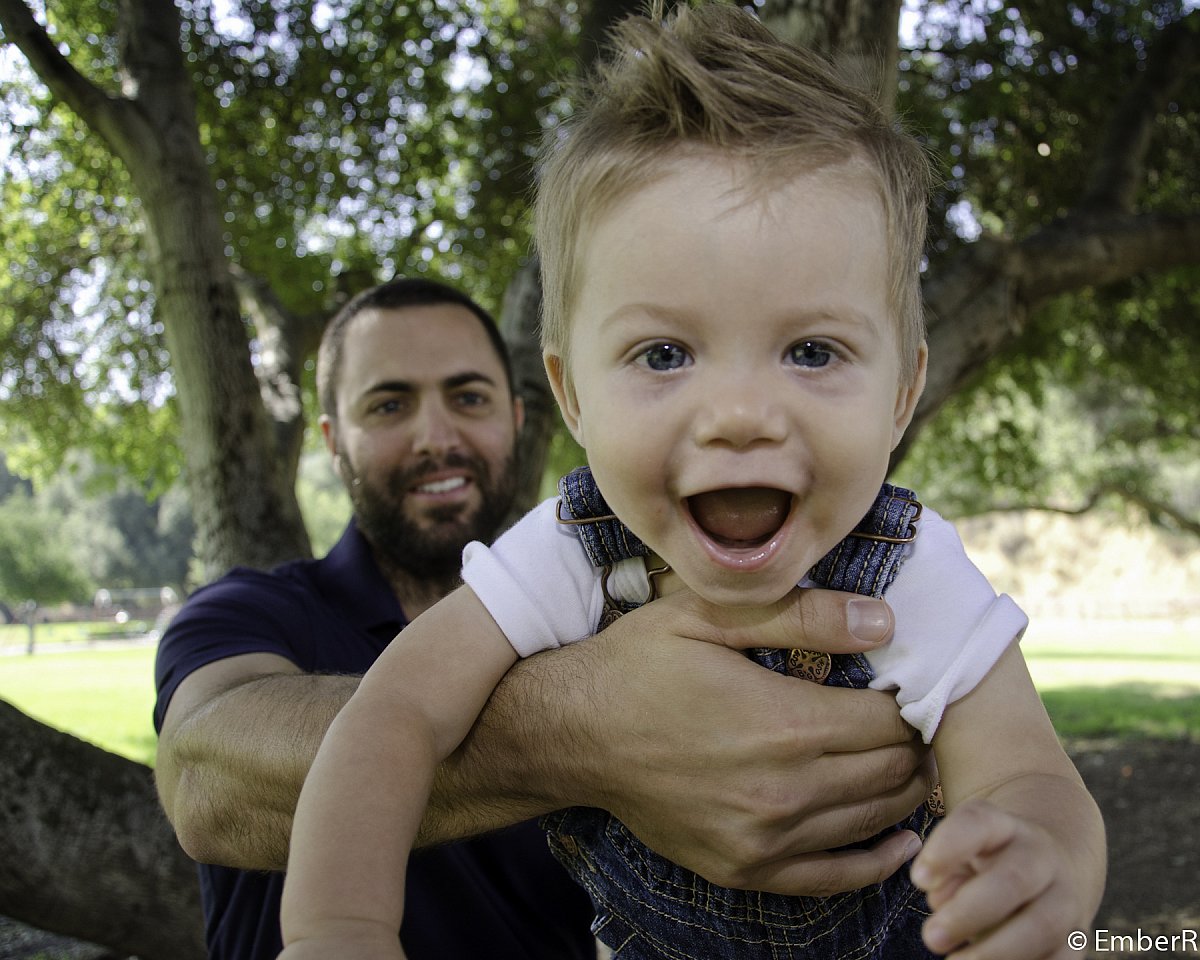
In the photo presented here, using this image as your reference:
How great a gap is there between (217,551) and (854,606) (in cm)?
382

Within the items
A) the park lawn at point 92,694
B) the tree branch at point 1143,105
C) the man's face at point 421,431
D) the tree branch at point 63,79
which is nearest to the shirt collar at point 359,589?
the man's face at point 421,431

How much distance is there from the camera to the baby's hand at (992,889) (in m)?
1.03

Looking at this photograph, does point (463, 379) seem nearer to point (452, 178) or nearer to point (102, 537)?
point (452, 178)

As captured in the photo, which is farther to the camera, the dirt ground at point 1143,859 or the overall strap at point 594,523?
the dirt ground at point 1143,859

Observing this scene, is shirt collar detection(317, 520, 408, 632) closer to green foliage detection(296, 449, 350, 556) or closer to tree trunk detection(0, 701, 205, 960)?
tree trunk detection(0, 701, 205, 960)

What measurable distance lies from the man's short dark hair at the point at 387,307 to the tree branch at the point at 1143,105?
4.40 meters

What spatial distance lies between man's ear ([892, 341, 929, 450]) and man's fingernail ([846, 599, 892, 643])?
27 centimetres

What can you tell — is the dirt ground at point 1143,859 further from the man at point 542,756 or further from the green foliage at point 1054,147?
the man at point 542,756

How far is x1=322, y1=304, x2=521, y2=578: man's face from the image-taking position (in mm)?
3279

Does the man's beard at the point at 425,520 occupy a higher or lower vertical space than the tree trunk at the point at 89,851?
higher

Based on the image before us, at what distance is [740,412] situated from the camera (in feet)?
4.17

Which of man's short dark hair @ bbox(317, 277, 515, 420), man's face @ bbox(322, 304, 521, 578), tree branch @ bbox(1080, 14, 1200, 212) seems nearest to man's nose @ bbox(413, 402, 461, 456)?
man's face @ bbox(322, 304, 521, 578)

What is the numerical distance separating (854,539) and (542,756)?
0.68 m

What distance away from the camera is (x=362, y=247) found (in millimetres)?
8930
